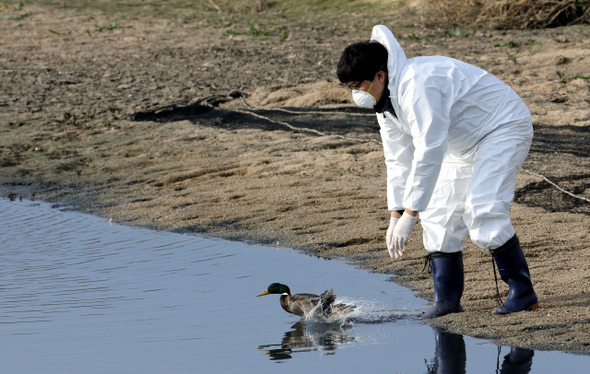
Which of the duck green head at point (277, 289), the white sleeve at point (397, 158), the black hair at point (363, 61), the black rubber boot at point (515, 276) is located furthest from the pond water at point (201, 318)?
the black hair at point (363, 61)

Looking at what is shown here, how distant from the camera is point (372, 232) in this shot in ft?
21.1

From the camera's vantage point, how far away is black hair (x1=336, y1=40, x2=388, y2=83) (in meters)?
3.80

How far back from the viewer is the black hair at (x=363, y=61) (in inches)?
150

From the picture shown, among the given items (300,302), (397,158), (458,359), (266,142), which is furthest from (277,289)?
(266,142)

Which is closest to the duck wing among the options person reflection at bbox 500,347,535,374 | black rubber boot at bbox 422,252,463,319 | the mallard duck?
the mallard duck

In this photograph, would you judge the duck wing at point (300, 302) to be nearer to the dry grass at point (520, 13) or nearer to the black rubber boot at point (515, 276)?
the black rubber boot at point (515, 276)

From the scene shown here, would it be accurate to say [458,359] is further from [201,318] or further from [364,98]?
[201,318]

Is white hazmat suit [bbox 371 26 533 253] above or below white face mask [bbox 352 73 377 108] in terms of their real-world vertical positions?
below

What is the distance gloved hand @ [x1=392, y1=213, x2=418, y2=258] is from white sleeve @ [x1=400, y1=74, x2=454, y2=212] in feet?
0.30

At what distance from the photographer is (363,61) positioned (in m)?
3.80

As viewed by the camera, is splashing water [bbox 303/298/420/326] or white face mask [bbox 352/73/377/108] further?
splashing water [bbox 303/298/420/326]

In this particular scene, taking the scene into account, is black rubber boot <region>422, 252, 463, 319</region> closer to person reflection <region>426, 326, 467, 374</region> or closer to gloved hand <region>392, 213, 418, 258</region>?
person reflection <region>426, 326, 467, 374</region>

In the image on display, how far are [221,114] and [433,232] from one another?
22.7ft

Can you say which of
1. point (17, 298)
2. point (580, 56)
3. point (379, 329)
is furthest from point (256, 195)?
point (580, 56)
